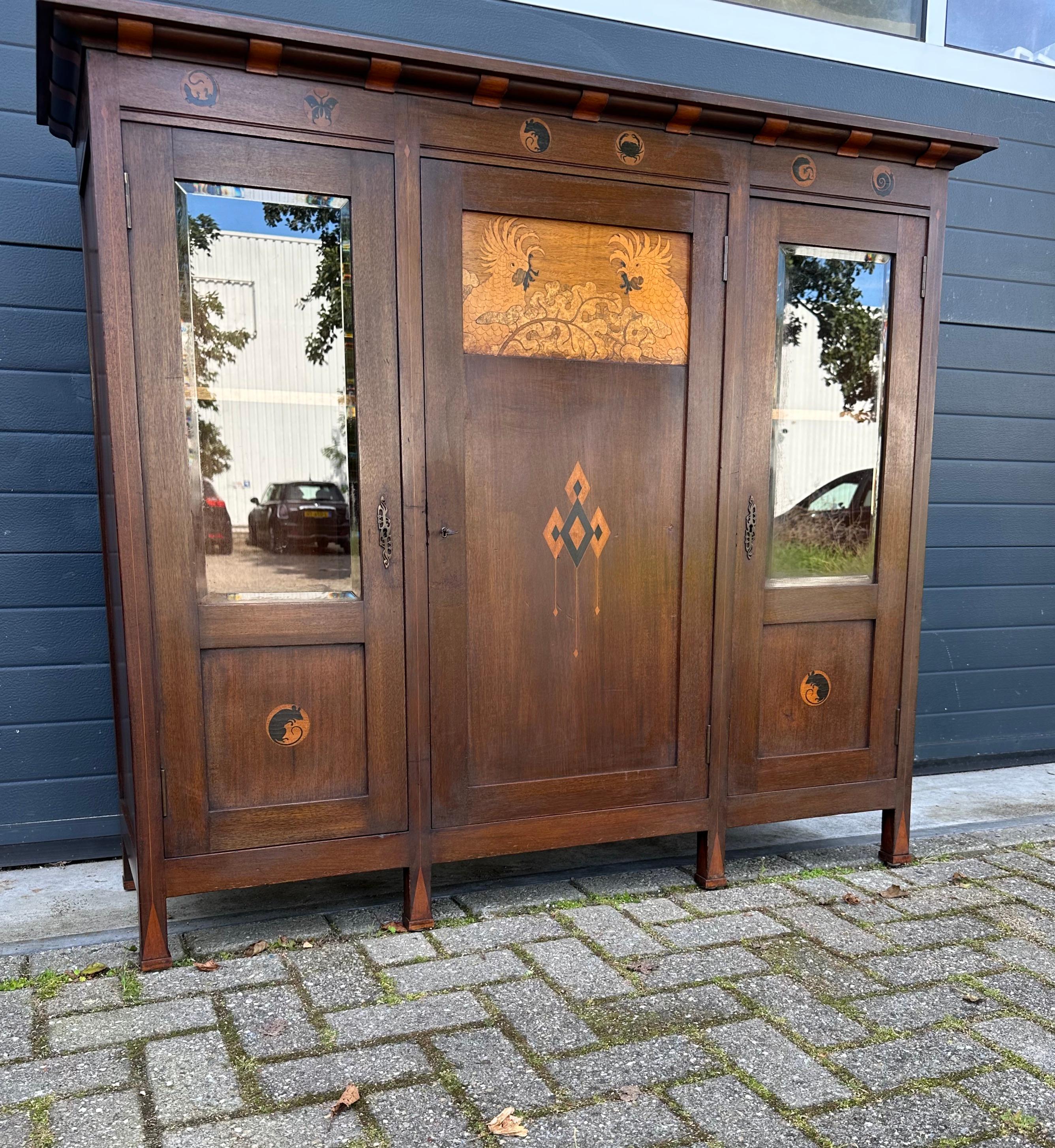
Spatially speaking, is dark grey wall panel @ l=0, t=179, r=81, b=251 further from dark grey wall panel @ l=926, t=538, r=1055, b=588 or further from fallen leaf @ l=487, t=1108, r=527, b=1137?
dark grey wall panel @ l=926, t=538, r=1055, b=588

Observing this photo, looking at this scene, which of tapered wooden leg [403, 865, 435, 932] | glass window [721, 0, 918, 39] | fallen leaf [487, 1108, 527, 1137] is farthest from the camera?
glass window [721, 0, 918, 39]

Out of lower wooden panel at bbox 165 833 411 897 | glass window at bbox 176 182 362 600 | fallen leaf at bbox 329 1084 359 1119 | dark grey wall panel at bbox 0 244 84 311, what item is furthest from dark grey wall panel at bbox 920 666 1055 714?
dark grey wall panel at bbox 0 244 84 311

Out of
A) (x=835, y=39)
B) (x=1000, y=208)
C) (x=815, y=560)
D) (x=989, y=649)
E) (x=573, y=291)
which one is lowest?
(x=989, y=649)

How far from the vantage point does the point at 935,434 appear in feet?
13.5

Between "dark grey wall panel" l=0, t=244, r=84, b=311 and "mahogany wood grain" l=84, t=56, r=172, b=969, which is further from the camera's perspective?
"dark grey wall panel" l=0, t=244, r=84, b=311

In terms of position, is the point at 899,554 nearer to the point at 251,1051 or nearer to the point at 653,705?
the point at 653,705

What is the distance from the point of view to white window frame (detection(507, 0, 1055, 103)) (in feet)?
11.6

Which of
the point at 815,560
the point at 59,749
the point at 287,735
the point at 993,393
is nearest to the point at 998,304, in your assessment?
the point at 993,393

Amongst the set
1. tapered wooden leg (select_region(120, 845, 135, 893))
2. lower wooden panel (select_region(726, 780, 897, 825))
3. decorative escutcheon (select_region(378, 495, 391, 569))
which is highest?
decorative escutcheon (select_region(378, 495, 391, 569))

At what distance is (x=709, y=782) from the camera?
291 centimetres

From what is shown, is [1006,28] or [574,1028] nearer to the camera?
[574,1028]

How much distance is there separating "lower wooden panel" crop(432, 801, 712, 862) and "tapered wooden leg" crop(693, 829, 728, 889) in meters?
0.05

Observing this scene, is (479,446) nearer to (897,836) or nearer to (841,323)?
(841,323)

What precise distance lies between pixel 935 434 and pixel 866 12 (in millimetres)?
1882
